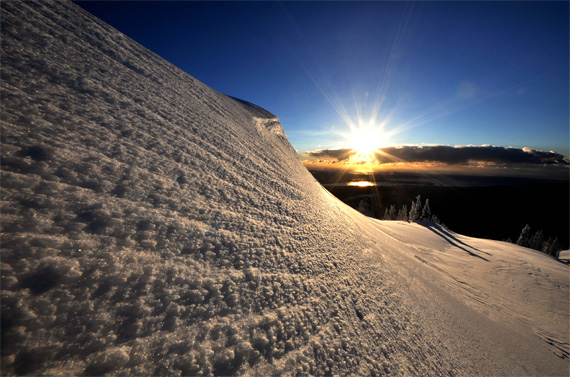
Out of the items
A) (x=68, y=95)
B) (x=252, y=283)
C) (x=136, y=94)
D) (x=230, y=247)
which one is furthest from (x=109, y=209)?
(x=136, y=94)

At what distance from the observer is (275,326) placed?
3.12 ft

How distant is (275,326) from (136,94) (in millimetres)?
1991

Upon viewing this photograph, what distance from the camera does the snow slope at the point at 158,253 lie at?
0.67 metres

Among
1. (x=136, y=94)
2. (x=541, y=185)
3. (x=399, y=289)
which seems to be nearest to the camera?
(x=136, y=94)

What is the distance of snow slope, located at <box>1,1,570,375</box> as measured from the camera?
67cm

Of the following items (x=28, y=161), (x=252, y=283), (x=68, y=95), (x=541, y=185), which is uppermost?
(x=541, y=185)

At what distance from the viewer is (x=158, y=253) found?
0.92 metres

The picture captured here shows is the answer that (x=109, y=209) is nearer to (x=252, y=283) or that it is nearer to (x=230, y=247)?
(x=230, y=247)

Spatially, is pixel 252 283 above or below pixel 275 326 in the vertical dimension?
above

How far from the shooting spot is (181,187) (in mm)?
1260

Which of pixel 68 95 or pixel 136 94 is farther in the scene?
pixel 136 94

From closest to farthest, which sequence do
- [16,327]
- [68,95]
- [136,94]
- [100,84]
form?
[16,327] < [68,95] < [100,84] < [136,94]

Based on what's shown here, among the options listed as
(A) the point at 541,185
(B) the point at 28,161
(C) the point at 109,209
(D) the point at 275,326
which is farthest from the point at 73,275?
(A) the point at 541,185

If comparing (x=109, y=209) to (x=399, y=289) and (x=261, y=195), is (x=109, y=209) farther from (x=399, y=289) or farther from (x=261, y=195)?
(x=399, y=289)
